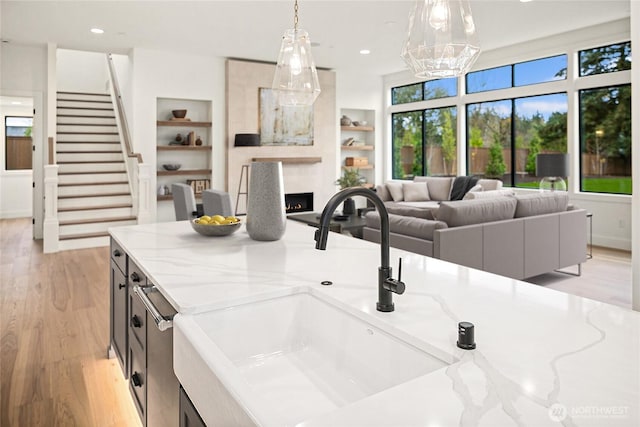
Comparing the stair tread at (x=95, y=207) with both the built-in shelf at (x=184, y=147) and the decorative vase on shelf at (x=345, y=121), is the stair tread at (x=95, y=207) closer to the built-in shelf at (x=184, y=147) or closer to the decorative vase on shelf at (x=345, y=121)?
the built-in shelf at (x=184, y=147)

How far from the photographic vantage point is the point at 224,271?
1.68 meters

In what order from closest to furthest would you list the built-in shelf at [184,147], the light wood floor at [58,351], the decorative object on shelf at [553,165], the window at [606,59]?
the light wood floor at [58,351]
the decorative object on shelf at [553,165]
the window at [606,59]
the built-in shelf at [184,147]

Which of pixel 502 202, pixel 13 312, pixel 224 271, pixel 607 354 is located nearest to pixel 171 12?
pixel 13 312

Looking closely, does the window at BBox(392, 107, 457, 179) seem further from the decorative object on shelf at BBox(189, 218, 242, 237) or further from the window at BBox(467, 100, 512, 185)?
the decorative object on shelf at BBox(189, 218, 242, 237)

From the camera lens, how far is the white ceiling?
5.16 m

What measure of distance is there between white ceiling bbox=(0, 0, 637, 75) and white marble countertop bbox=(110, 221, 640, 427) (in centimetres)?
404

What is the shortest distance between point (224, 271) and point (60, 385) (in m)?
1.61

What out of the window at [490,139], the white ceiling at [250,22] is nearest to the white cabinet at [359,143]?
the window at [490,139]

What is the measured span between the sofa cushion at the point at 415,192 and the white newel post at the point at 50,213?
17.3ft

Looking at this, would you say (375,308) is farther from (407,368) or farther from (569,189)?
(569,189)

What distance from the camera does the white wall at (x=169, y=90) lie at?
7051 mm

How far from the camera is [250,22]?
18.9ft

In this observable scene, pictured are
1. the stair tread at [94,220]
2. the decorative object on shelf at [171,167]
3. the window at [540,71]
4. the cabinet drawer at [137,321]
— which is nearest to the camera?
the cabinet drawer at [137,321]

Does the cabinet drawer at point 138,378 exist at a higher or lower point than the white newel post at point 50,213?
lower
